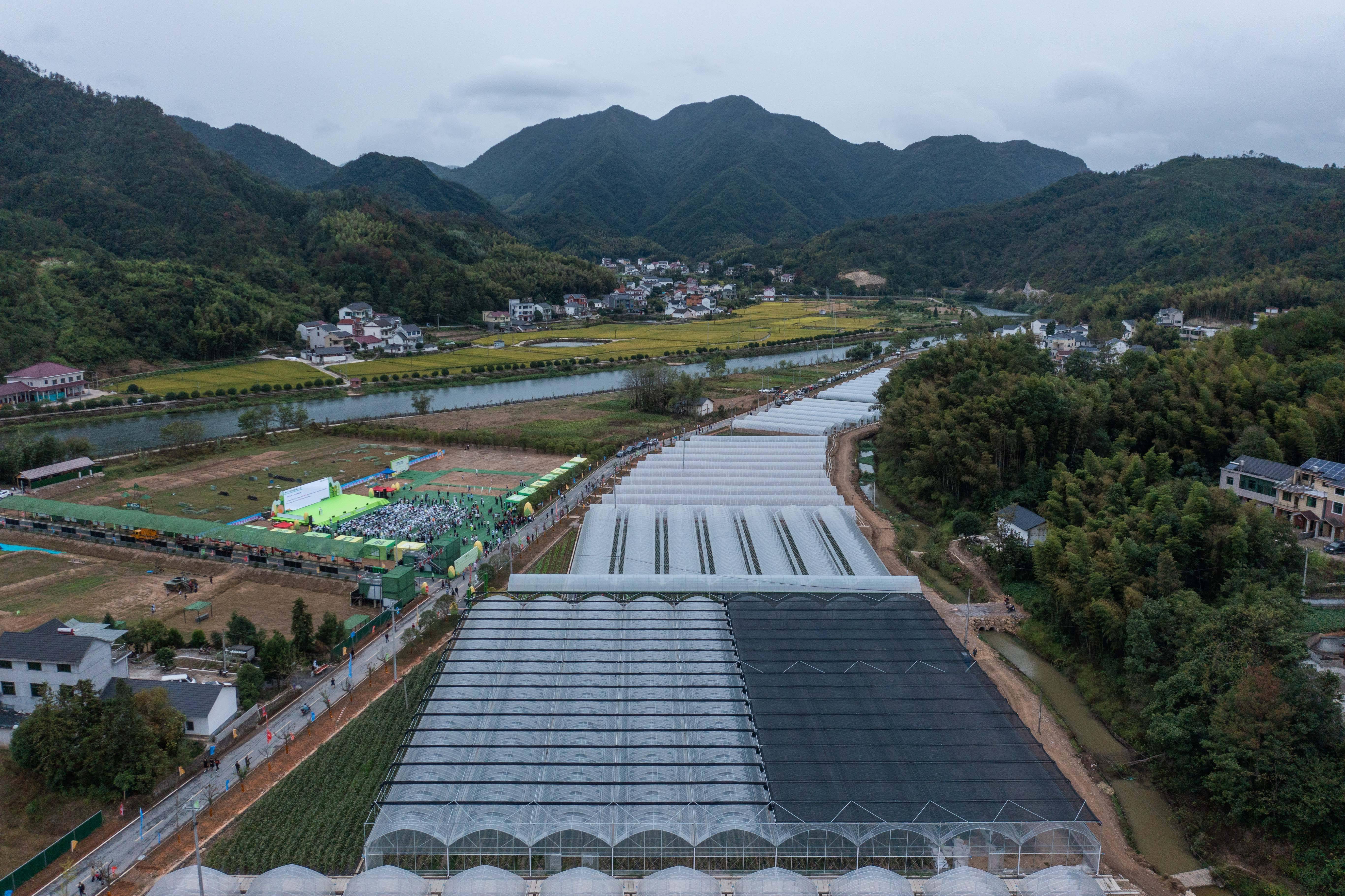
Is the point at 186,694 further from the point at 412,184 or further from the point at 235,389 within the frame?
the point at 412,184

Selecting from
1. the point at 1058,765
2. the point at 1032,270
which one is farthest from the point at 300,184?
the point at 1058,765

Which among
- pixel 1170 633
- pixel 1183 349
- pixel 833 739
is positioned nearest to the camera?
pixel 833 739

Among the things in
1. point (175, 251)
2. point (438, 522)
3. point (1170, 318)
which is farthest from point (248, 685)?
point (175, 251)

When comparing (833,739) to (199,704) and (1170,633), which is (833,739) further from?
(199,704)

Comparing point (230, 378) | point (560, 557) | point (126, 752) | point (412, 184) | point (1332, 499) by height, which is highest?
point (412, 184)

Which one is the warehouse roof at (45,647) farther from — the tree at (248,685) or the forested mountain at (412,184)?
the forested mountain at (412,184)

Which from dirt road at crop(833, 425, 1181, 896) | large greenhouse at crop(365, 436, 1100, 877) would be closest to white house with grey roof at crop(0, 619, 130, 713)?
large greenhouse at crop(365, 436, 1100, 877)

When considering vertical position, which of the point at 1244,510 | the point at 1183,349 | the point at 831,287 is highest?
the point at 831,287
